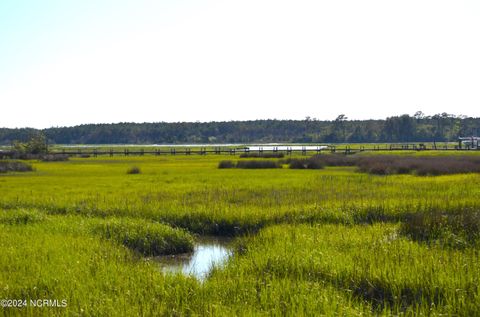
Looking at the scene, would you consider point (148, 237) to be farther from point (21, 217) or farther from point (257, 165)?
point (257, 165)

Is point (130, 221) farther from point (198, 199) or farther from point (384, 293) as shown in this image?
point (384, 293)

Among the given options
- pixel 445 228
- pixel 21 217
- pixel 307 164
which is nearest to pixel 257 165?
pixel 307 164

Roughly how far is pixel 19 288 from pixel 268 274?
5.51 m

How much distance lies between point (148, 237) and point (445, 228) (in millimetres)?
9761

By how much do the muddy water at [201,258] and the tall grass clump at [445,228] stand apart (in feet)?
19.7

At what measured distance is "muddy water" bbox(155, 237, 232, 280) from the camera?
14609 millimetres

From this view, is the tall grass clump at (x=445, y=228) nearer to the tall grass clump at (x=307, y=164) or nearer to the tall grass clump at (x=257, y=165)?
the tall grass clump at (x=307, y=164)

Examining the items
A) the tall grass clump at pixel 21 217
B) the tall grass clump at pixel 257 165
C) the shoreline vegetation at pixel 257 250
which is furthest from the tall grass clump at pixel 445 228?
the tall grass clump at pixel 257 165

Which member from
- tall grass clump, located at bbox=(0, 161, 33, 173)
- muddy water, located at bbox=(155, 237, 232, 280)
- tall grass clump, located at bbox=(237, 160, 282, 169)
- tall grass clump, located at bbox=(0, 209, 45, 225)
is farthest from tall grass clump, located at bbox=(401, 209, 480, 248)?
tall grass clump, located at bbox=(0, 161, 33, 173)

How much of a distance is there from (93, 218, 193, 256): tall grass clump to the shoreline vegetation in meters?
0.04

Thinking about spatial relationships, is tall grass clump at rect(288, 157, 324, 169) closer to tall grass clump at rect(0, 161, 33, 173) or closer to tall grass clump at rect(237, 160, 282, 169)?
tall grass clump at rect(237, 160, 282, 169)

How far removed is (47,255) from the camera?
13.5m

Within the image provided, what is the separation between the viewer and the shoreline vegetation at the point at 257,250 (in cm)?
1002

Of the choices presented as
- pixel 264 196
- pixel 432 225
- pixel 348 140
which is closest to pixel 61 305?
pixel 432 225
